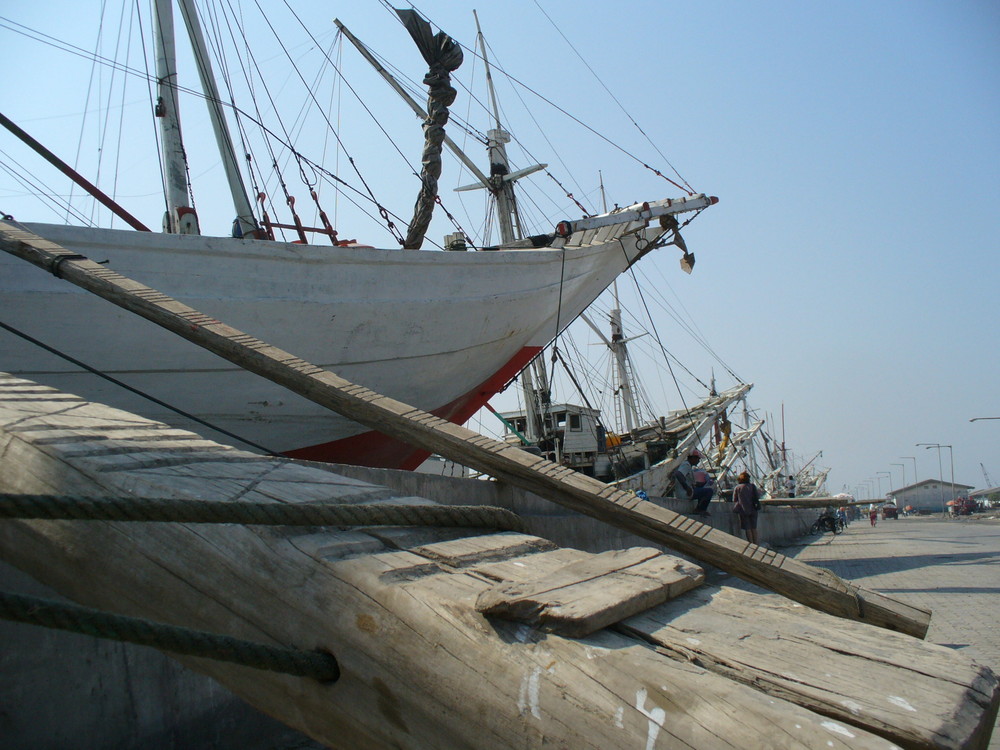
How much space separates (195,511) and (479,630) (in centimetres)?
59

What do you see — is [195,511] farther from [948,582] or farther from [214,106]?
[214,106]

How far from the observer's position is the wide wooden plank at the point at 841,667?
100cm

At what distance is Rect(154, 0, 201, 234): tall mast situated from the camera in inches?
372

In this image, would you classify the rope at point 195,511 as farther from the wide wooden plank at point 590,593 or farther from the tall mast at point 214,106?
the tall mast at point 214,106

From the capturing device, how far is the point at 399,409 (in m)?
2.68

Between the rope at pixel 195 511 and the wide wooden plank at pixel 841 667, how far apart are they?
61 cm

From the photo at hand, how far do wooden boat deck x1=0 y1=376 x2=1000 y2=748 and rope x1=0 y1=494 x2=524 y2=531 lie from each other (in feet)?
0.17

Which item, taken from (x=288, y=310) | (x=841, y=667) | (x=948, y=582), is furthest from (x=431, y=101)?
(x=841, y=667)

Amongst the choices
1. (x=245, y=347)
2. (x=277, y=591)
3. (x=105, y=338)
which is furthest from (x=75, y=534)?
(x=105, y=338)

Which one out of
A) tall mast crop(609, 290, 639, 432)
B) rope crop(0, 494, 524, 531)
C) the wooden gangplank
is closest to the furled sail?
the wooden gangplank

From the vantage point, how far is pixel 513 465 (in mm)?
2348

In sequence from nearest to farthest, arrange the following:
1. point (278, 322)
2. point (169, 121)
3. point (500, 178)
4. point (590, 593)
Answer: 1. point (590, 593)
2. point (278, 322)
3. point (169, 121)
4. point (500, 178)

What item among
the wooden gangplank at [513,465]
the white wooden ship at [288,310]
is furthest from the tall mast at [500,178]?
the wooden gangplank at [513,465]

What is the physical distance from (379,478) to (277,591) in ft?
8.12
